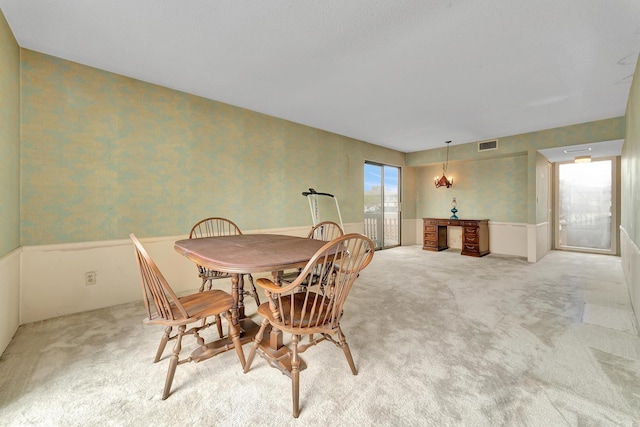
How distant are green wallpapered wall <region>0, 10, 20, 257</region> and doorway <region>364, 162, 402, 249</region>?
5.12 m

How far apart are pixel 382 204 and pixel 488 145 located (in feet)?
8.18

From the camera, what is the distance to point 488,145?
545 centimetres

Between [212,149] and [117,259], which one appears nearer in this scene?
[117,259]

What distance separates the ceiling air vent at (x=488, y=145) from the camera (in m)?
5.36

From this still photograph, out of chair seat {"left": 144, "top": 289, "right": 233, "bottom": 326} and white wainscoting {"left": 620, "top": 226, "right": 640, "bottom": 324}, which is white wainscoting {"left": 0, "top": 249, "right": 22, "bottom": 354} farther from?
white wainscoting {"left": 620, "top": 226, "right": 640, "bottom": 324}

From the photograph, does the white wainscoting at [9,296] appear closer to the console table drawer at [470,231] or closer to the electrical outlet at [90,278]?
the electrical outlet at [90,278]

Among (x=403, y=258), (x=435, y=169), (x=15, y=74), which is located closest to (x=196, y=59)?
(x=15, y=74)

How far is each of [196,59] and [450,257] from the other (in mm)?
5392

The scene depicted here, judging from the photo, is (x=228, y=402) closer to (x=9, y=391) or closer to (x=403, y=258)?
(x=9, y=391)

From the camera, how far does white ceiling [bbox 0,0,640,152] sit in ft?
6.21

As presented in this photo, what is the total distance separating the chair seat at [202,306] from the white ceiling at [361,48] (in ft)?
6.57

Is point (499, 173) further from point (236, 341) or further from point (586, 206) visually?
point (236, 341)

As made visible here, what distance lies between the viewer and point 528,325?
7.74ft

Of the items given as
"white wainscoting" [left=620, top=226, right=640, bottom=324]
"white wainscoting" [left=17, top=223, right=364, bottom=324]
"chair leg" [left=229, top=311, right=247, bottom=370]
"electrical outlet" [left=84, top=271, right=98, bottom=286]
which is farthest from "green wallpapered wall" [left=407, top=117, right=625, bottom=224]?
"electrical outlet" [left=84, top=271, right=98, bottom=286]
